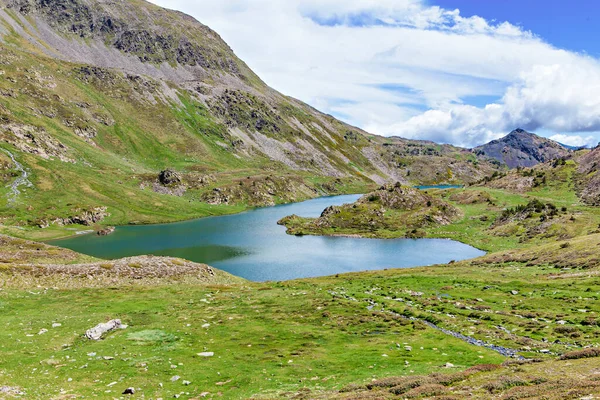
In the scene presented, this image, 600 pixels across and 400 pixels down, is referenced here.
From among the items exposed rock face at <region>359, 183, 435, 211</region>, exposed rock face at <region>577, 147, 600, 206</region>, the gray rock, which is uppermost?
exposed rock face at <region>577, 147, 600, 206</region>

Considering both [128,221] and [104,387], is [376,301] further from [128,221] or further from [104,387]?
[128,221]

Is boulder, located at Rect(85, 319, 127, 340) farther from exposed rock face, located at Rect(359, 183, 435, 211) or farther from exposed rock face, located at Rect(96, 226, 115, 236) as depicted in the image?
exposed rock face, located at Rect(359, 183, 435, 211)

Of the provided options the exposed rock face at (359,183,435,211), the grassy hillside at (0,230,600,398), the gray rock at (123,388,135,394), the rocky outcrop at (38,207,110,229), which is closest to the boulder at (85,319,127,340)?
the grassy hillside at (0,230,600,398)

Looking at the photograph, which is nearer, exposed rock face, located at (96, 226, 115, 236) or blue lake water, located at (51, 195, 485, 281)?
blue lake water, located at (51, 195, 485, 281)

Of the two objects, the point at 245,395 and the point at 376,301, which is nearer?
the point at 245,395

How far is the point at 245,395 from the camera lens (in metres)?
24.2

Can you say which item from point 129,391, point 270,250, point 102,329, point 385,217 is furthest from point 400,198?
point 129,391

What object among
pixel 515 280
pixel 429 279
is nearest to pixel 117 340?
pixel 429 279

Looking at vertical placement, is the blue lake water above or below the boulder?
below

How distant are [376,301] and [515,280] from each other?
2296cm

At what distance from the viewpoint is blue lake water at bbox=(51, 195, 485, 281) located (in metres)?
113

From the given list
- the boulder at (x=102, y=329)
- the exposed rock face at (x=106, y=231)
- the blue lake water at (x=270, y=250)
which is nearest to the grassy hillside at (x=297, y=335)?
the boulder at (x=102, y=329)

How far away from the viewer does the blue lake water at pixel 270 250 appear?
370 ft

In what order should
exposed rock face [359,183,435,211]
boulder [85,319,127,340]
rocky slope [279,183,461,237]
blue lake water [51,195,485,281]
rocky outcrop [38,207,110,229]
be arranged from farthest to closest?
1. exposed rock face [359,183,435,211]
2. rocky outcrop [38,207,110,229]
3. rocky slope [279,183,461,237]
4. blue lake water [51,195,485,281]
5. boulder [85,319,127,340]
